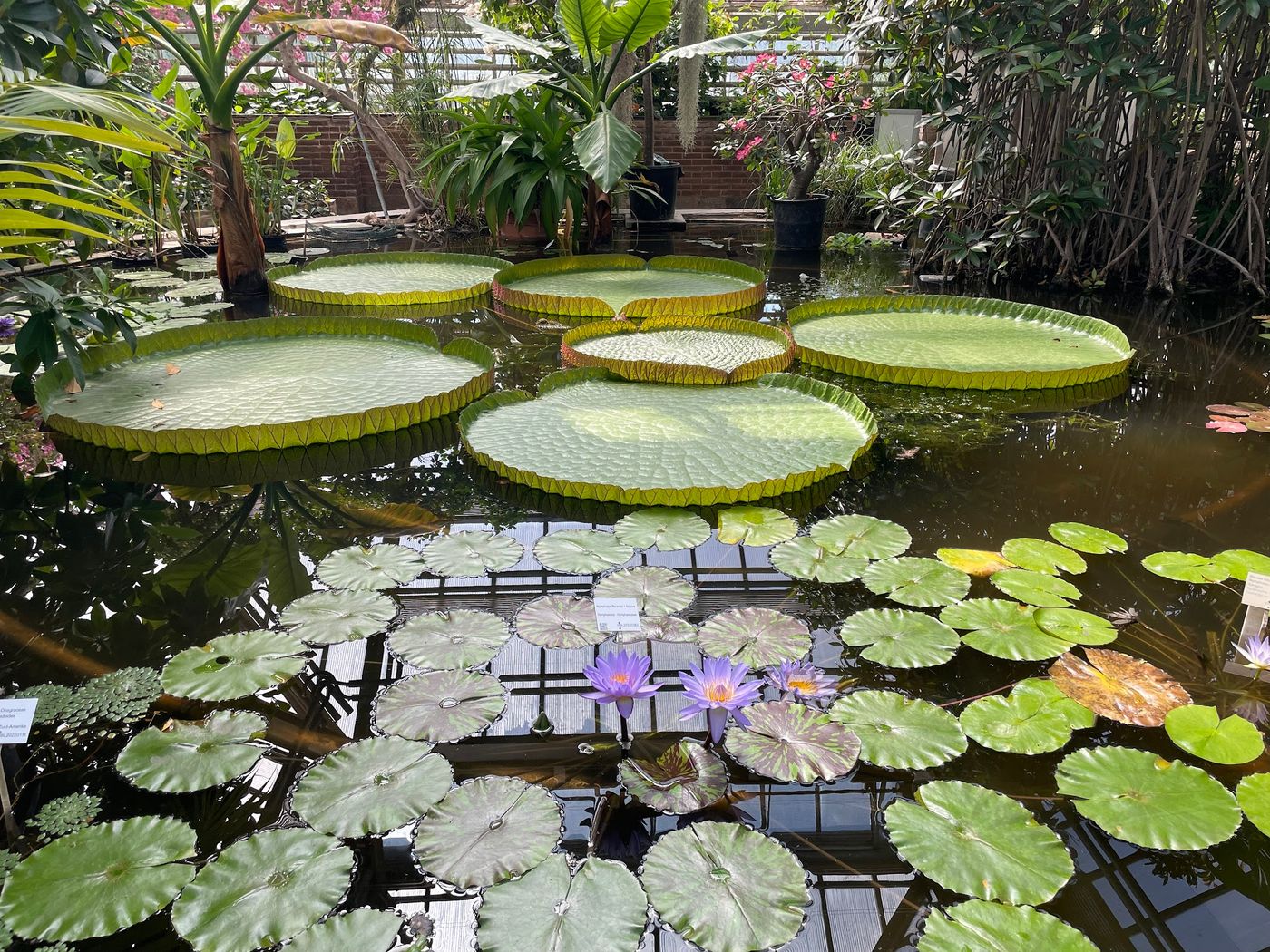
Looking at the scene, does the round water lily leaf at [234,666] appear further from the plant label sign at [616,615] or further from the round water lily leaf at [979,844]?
the round water lily leaf at [979,844]

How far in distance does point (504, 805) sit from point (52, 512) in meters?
1.58

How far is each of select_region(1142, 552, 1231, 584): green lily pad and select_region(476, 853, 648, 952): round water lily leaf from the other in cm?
130

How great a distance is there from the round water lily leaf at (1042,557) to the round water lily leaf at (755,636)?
529mm

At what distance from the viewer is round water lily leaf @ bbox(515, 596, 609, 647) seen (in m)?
1.47

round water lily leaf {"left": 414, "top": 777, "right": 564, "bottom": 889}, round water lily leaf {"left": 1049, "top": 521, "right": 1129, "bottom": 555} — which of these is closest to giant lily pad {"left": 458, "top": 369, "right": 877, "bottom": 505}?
round water lily leaf {"left": 1049, "top": 521, "right": 1129, "bottom": 555}

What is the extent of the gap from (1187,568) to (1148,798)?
0.75m

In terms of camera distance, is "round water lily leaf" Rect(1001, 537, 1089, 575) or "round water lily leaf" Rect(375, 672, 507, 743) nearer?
"round water lily leaf" Rect(375, 672, 507, 743)

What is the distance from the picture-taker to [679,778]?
1.16 m

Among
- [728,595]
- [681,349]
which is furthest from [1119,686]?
[681,349]

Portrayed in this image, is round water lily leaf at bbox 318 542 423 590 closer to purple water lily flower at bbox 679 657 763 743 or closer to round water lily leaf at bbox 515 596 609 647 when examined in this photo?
round water lily leaf at bbox 515 596 609 647

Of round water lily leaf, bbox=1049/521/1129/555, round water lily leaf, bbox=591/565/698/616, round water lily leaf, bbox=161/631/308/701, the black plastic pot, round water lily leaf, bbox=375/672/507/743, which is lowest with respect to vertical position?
round water lily leaf, bbox=375/672/507/743

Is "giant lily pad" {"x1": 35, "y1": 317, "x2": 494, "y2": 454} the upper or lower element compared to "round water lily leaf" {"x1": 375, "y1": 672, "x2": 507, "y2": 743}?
upper

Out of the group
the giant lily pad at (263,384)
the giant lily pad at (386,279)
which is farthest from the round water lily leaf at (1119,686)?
the giant lily pad at (386,279)

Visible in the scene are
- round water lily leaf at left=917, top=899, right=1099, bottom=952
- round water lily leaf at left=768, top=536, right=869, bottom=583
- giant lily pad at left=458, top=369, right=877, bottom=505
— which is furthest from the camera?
giant lily pad at left=458, top=369, right=877, bottom=505
